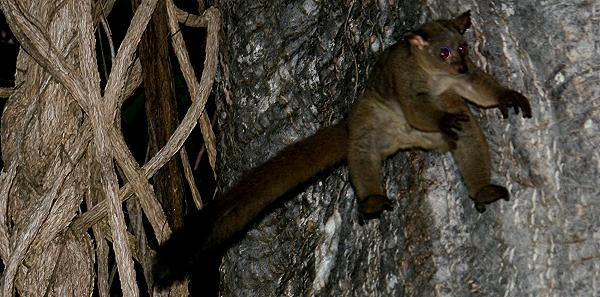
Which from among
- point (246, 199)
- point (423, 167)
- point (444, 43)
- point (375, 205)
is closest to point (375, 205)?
point (375, 205)

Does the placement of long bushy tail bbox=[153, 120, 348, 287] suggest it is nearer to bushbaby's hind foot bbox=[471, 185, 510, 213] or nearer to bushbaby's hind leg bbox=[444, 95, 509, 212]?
bushbaby's hind leg bbox=[444, 95, 509, 212]

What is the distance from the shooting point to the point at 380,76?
120 inches

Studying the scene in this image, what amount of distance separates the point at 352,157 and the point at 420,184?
31 centimetres

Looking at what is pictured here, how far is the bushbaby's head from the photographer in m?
2.77

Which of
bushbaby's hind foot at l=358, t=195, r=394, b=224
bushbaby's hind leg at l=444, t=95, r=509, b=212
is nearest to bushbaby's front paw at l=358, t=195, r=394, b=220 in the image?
bushbaby's hind foot at l=358, t=195, r=394, b=224

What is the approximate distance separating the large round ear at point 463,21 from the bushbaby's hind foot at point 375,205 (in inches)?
20.9

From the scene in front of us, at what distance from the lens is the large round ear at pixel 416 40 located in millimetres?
2871

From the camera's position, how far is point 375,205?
9.30 ft

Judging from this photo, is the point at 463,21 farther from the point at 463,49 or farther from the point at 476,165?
the point at 476,165

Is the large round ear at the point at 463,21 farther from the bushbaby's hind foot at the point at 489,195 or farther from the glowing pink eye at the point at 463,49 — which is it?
the bushbaby's hind foot at the point at 489,195

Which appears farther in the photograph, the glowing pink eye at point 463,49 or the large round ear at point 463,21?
the glowing pink eye at point 463,49

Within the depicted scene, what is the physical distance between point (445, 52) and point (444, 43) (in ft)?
0.30

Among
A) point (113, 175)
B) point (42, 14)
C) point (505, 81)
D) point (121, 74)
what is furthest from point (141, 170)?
point (505, 81)

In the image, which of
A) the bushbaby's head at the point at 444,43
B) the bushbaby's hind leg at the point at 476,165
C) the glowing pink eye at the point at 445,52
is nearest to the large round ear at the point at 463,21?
the bushbaby's head at the point at 444,43
